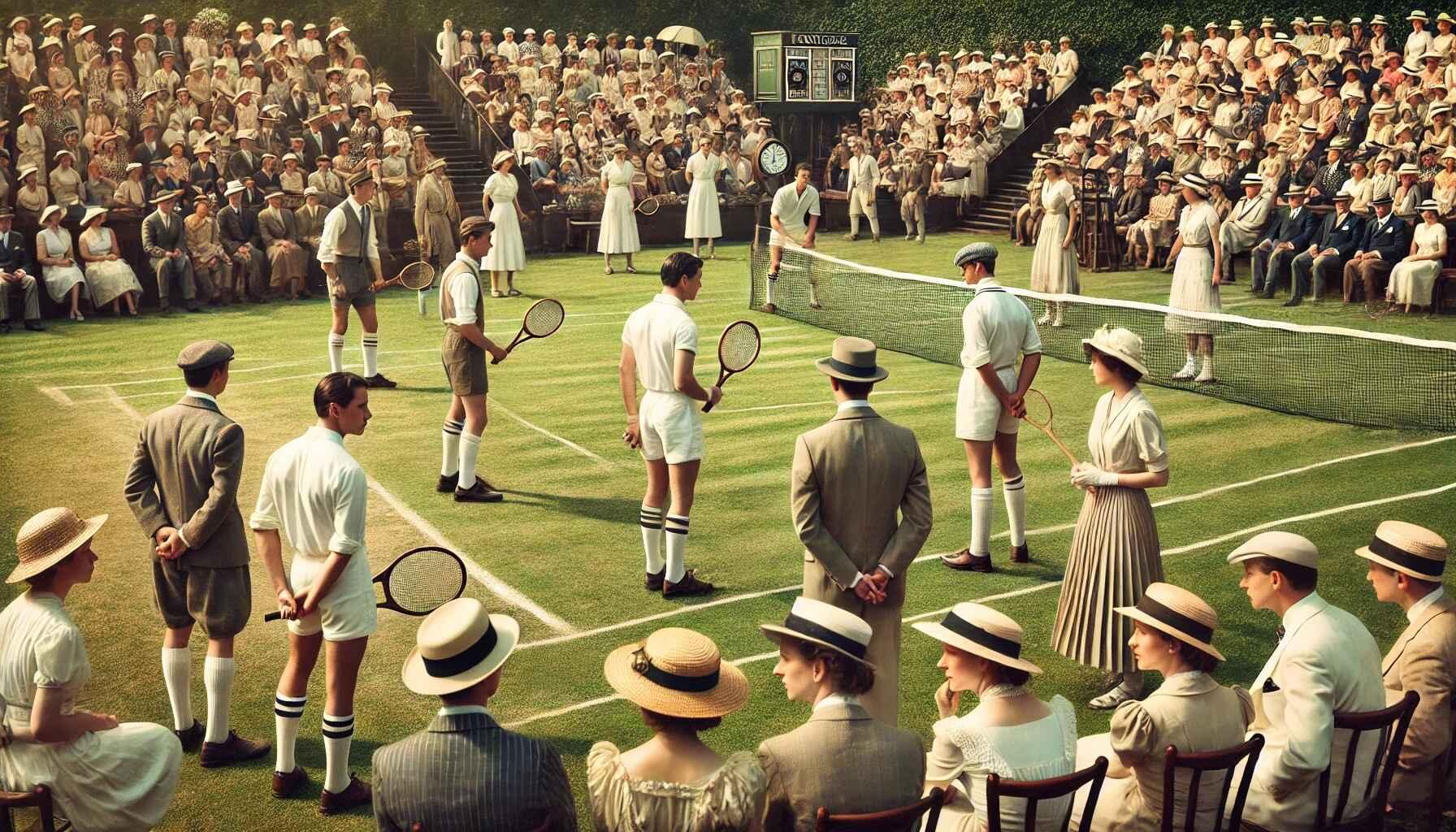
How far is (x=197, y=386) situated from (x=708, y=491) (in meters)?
5.84

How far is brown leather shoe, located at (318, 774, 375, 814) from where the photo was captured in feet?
23.0

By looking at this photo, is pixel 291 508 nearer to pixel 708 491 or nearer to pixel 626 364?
pixel 626 364

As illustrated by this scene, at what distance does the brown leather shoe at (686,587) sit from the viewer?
9.91 meters

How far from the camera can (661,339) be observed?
31.4 ft

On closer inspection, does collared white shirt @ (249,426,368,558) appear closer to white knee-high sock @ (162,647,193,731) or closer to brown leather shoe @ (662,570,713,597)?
white knee-high sock @ (162,647,193,731)

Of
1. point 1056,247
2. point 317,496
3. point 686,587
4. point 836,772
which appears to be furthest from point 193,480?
point 1056,247

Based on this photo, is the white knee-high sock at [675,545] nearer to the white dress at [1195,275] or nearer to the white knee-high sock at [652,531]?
the white knee-high sock at [652,531]

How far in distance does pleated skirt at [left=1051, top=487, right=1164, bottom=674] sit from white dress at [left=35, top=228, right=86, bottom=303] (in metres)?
17.6

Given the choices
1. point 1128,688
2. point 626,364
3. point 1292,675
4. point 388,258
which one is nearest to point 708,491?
point 626,364

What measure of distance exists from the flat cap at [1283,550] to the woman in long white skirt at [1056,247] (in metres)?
12.5

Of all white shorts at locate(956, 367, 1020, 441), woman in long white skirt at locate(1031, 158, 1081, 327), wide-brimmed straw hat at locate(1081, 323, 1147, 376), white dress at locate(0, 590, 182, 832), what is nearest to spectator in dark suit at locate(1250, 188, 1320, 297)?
woman in long white skirt at locate(1031, 158, 1081, 327)

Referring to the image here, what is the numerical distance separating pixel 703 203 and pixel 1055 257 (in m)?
8.98

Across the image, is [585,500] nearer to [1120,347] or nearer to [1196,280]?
[1120,347]

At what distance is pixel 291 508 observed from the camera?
22.9 ft
